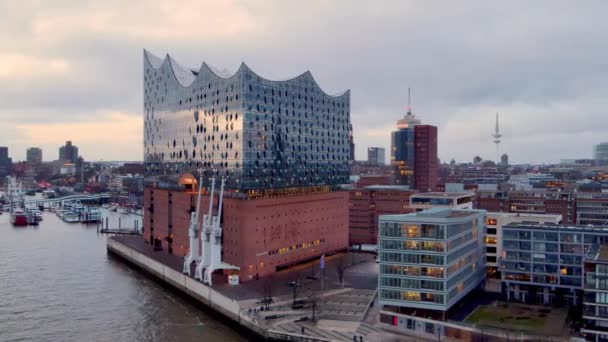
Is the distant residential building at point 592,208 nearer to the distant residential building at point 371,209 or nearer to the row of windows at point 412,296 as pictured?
the distant residential building at point 371,209

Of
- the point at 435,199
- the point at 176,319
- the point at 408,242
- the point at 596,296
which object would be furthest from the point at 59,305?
the point at 596,296

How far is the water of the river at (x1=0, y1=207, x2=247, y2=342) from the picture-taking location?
2133 inches

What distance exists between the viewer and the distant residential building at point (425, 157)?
16638 cm

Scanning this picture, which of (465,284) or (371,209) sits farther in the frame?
(371,209)

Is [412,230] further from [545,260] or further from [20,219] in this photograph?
[20,219]

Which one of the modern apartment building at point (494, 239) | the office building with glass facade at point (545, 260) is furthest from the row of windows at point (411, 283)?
the modern apartment building at point (494, 239)

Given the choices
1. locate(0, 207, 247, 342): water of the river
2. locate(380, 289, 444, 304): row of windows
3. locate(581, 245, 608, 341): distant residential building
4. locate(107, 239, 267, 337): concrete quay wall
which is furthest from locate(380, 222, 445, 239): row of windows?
Answer: locate(0, 207, 247, 342): water of the river

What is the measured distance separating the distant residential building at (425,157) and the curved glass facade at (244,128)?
7547 centimetres

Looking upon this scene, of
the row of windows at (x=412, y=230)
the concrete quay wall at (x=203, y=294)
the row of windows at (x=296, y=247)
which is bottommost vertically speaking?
the concrete quay wall at (x=203, y=294)

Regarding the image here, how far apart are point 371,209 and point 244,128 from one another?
53.0 metres

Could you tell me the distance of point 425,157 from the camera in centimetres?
16725

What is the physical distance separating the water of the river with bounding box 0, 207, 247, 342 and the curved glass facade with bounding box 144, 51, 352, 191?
17.7 metres

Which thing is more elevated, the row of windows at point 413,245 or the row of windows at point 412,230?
the row of windows at point 412,230

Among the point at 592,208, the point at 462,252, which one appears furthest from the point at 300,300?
the point at 592,208
